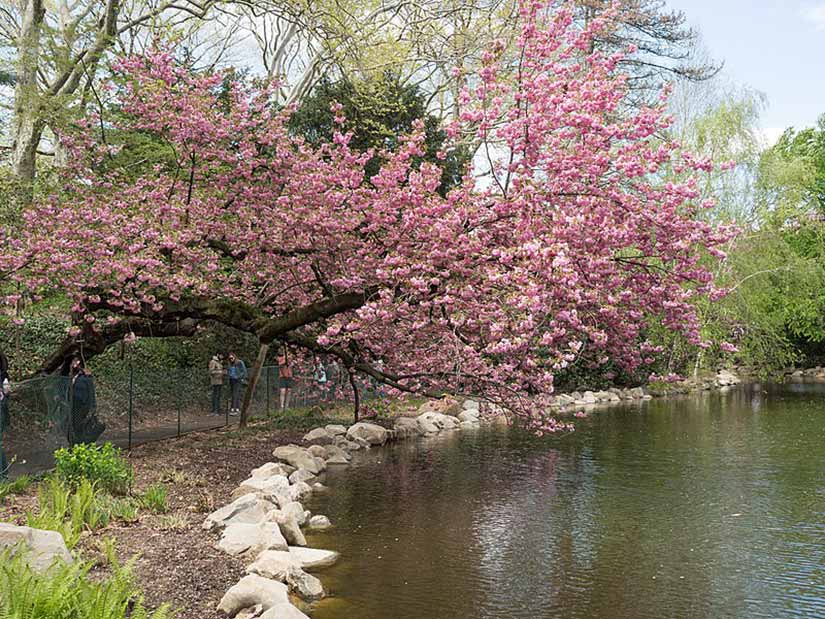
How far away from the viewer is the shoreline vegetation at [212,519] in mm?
6449

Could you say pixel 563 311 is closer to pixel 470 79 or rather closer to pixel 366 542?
pixel 366 542

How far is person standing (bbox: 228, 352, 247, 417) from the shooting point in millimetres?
18889

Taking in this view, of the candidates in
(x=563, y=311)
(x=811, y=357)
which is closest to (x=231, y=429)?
(x=563, y=311)

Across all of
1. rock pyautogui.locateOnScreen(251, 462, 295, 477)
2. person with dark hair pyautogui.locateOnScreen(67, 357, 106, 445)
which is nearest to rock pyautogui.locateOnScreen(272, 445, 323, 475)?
rock pyautogui.locateOnScreen(251, 462, 295, 477)

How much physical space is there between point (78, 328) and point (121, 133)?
4.38 m

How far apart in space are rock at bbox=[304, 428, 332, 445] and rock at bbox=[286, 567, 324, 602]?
8.11m

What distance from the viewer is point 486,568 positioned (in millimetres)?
7828

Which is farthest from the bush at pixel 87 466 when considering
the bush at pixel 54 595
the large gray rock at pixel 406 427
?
the large gray rock at pixel 406 427

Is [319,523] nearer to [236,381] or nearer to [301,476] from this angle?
[301,476]

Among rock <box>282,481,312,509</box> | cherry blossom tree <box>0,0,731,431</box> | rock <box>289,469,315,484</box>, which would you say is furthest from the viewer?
rock <box>289,469,315,484</box>

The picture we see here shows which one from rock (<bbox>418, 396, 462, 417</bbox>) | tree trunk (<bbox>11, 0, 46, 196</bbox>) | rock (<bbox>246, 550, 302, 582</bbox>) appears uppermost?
tree trunk (<bbox>11, 0, 46, 196</bbox>)

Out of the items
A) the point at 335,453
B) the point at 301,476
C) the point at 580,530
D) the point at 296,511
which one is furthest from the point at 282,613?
the point at 335,453

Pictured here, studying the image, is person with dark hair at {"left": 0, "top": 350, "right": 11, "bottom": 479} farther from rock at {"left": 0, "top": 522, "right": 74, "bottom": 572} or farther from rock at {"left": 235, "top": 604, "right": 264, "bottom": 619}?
rock at {"left": 235, "top": 604, "right": 264, "bottom": 619}

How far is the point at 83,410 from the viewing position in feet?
38.2
